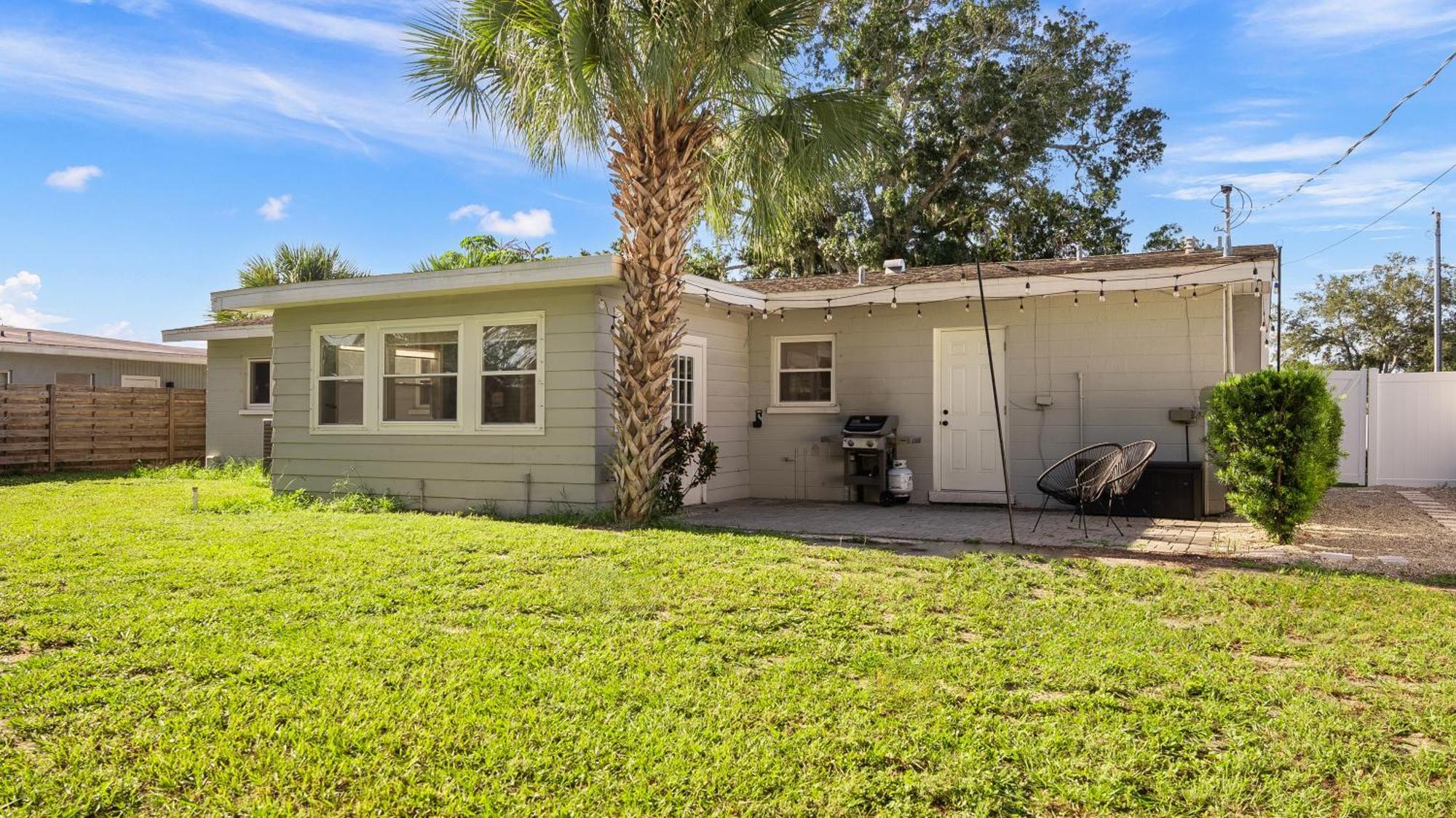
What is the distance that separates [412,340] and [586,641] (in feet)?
22.1

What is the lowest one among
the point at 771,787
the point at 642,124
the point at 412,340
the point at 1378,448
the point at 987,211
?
the point at 771,787

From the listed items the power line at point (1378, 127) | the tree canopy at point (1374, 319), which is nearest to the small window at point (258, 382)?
the power line at point (1378, 127)

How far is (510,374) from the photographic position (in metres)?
9.44

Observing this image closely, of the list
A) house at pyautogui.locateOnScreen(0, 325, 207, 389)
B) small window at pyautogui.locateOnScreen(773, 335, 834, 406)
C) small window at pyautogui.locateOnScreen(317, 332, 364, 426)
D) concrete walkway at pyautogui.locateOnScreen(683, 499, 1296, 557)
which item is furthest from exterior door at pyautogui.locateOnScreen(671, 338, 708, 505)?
house at pyautogui.locateOnScreen(0, 325, 207, 389)

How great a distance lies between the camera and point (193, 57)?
1177cm

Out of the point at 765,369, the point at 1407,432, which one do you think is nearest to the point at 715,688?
the point at 765,369

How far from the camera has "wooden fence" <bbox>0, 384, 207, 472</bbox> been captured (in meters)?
14.5

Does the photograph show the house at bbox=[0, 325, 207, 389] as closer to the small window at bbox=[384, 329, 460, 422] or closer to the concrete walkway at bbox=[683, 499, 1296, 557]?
the small window at bbox=[384, 329, 460, 422]

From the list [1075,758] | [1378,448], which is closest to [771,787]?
[1075,758]

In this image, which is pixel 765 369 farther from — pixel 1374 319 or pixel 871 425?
pixel 1374 319

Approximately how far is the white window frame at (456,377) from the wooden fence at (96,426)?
7.75 meters

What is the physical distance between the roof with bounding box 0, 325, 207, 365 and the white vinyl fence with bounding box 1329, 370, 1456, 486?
2263cm

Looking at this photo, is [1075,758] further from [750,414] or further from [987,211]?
[987,211]

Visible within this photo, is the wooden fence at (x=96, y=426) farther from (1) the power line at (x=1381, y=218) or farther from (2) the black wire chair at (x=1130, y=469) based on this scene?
(1) the power line at (x=1381, y=218)
